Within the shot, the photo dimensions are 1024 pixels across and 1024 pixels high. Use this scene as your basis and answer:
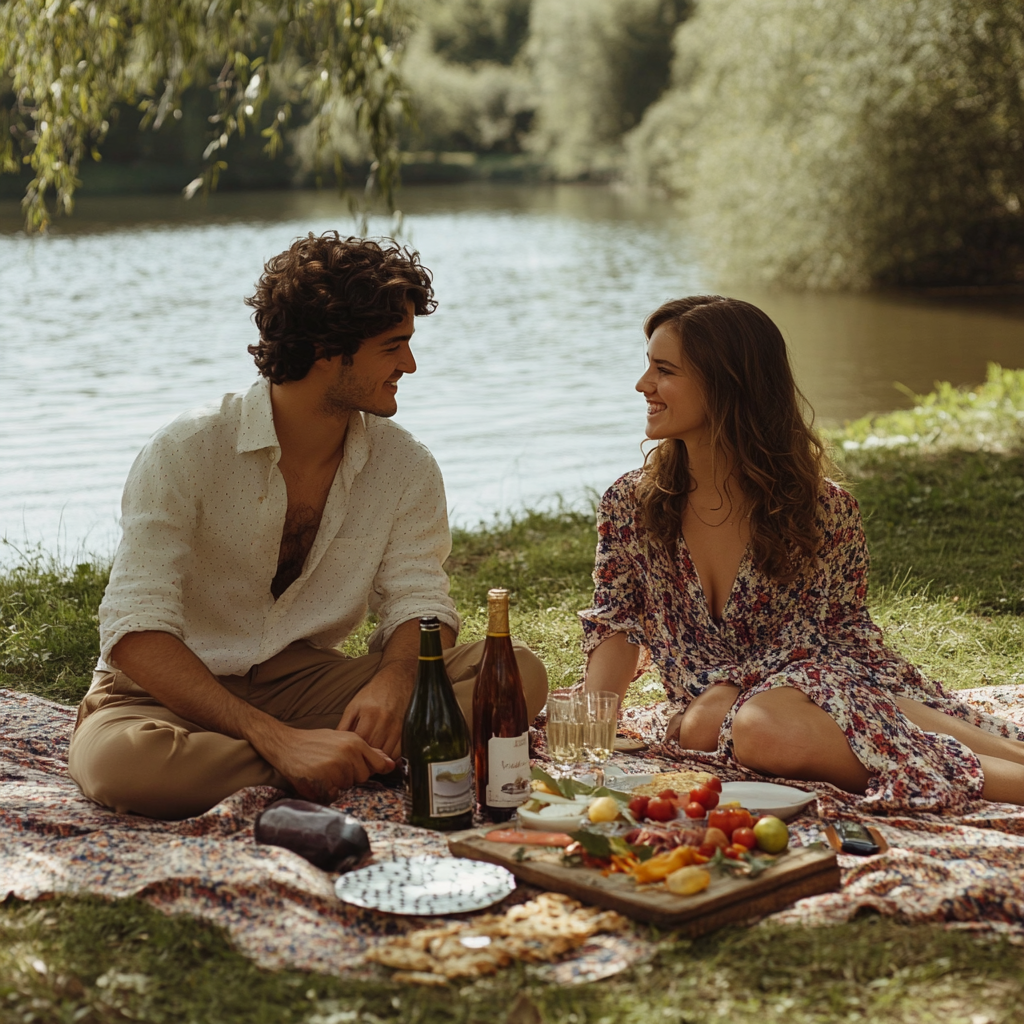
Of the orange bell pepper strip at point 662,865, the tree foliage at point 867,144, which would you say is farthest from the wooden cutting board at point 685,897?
the tree foliage at point 867,144

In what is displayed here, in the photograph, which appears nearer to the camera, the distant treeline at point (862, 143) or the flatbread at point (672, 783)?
the flatbread at point (672, 783)

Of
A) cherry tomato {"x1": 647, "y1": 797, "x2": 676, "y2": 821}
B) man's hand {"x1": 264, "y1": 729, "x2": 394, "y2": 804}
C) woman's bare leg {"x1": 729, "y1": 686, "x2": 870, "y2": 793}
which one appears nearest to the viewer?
cherry tomato {"x1": 647, "y1": 797, "x2": 676, "y2": 821}

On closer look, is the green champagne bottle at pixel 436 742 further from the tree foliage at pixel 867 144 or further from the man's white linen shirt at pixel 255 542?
the tree foliage at pixel 867 144

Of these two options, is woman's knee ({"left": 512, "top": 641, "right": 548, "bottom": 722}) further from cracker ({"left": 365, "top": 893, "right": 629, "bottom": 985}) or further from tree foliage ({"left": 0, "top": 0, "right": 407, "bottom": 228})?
tree foliage ({"left": 0, "top": 0, "right": 407, "bottom": 228})

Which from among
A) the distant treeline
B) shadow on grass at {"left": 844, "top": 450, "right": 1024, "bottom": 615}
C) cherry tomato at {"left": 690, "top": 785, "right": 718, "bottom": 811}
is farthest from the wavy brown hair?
the distant treeline

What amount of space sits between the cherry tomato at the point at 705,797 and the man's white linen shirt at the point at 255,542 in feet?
3.30

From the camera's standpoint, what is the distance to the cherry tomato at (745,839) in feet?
9.02

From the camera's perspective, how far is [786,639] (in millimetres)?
3645

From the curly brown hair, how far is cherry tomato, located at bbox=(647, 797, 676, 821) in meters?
1.46

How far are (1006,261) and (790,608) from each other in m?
19.7

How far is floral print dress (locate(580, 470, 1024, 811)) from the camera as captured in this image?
336 cm

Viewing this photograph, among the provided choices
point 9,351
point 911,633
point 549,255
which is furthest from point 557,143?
point 911,633

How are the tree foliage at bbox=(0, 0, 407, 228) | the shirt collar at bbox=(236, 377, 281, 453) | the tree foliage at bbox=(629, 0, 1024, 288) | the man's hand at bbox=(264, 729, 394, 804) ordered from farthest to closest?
1. the tree foliage at bbox=(629, 0, 1024, 288)
2. the tree foliage at bbox=(0, 0, 407, 228)
3. the shirt collar at bbox=(236, 377, 281, 453)
4. the man's hand at bbox=(264, 729, 394, 804)

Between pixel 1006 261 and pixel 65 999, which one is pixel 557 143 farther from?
pixel 65 999
